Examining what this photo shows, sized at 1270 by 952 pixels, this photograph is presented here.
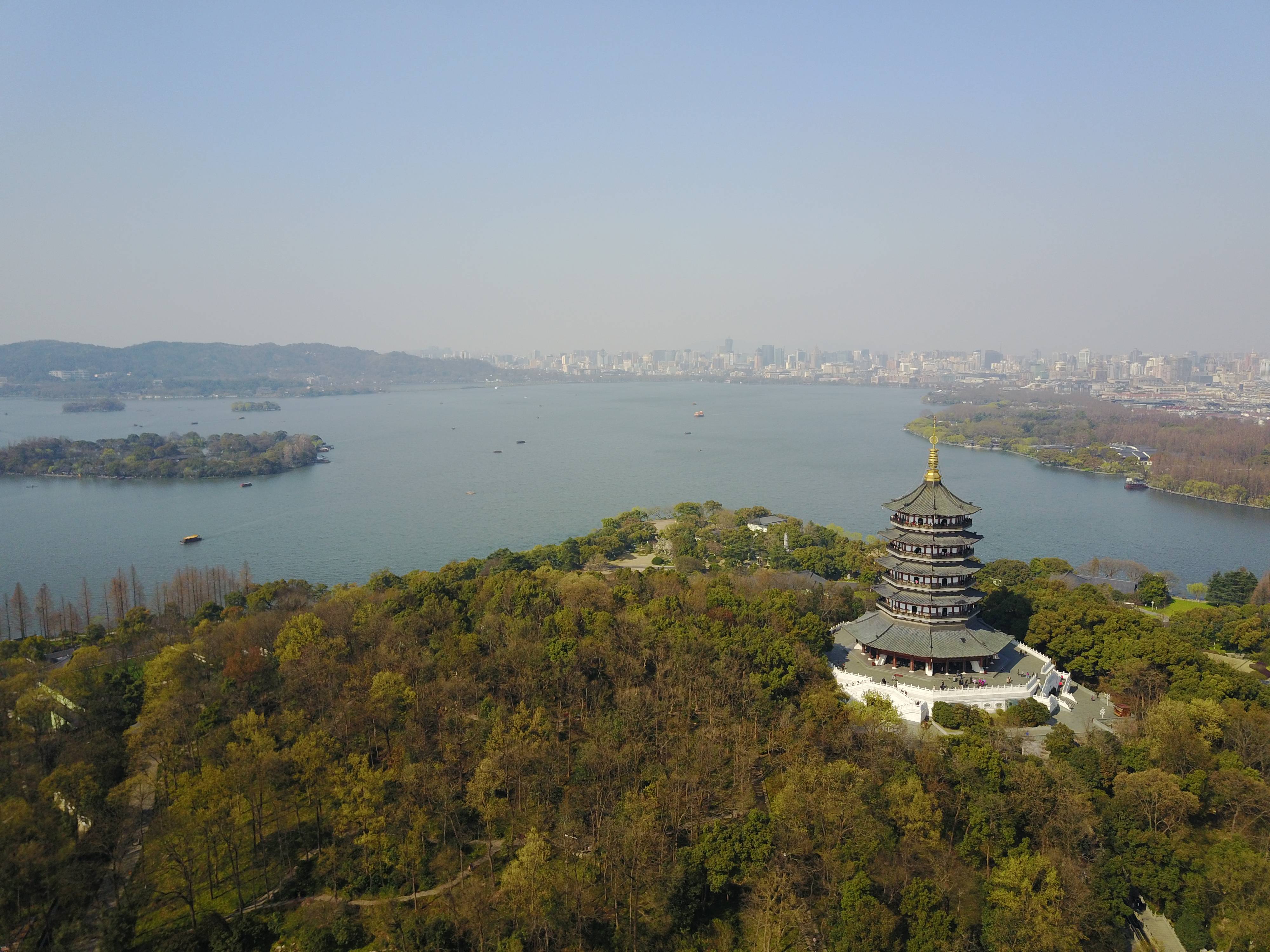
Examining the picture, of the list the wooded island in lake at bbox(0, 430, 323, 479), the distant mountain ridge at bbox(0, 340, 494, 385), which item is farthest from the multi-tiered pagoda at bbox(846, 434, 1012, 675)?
the distant mountain ridge at bbox(0, 340, 494, 385)

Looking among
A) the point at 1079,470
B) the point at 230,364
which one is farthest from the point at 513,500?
the point at 230,364

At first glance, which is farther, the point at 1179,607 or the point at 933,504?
the point at 1179,607

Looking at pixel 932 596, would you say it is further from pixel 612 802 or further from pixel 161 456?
pixel 161 456

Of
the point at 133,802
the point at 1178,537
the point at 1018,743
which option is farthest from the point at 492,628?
the point at 1178,537

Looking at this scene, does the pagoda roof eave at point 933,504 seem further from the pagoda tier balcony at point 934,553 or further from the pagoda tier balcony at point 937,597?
the pagoda tier balcony at point 937,597

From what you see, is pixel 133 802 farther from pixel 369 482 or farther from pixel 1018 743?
pixel 369 482
